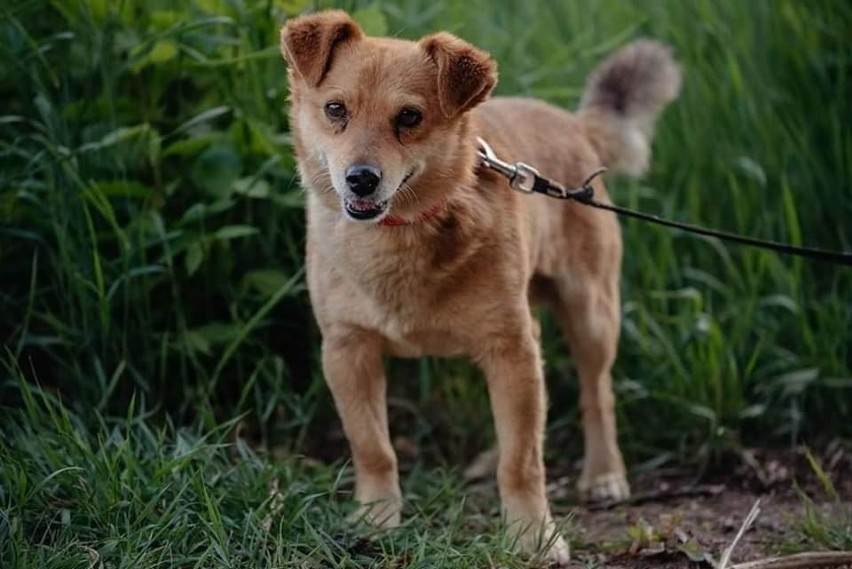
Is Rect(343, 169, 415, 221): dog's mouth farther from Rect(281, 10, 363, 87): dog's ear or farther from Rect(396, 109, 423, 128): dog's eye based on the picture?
Rect(281, 10, 363, 87): dog's ear

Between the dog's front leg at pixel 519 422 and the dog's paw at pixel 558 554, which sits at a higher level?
the dog's front leg at pixel 519 422

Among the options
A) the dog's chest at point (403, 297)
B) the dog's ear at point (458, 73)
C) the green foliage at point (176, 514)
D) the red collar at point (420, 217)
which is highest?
the dog's ear at point (458, 73)

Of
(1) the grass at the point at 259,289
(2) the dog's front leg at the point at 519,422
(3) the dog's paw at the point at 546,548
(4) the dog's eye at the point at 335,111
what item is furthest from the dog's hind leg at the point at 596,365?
(4) the dog's eye at the point at 335,111

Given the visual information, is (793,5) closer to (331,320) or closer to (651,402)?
(651,402)

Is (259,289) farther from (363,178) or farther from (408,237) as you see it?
(363,178)

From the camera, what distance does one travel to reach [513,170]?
4180 millimetres

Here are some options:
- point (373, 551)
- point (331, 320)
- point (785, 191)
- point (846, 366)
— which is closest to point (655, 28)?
point (785, 191)

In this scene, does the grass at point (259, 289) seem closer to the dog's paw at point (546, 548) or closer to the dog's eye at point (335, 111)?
the dog's paw at point (546, 548)

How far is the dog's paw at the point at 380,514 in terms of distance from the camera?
4.11 metres

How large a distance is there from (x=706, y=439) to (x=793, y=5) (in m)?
1.93

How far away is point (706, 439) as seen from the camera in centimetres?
528

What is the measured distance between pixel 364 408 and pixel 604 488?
1.10m

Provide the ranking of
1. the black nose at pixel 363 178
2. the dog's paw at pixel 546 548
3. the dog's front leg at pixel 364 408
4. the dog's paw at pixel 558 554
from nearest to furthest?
the black nose at pixel 363 178 → the dog's paw at pixel 546 548 → the dog's paw at pixel 558 554 → the dog's front leg at pixel 364 408

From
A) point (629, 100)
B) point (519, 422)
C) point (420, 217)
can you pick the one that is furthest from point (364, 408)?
point (629, 100)
